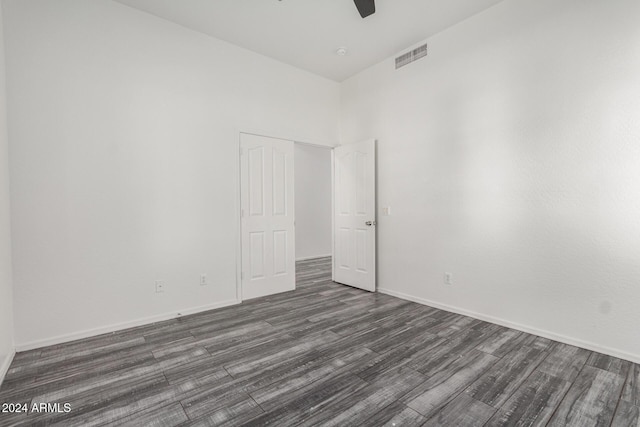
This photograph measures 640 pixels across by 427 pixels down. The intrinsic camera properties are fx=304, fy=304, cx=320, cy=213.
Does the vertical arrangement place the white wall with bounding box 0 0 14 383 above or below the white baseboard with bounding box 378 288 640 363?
above

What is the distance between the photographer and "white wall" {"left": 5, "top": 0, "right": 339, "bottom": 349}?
2.62m

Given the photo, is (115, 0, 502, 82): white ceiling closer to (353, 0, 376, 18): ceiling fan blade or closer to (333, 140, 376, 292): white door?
(353, 0, 376, 18): ceiling fan blade

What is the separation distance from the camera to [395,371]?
7.21 ft

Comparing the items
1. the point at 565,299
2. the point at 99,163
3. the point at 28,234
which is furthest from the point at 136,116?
the point at 565,299

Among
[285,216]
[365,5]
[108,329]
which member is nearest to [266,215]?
[285,216]

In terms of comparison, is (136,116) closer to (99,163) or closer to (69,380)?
(99,163)

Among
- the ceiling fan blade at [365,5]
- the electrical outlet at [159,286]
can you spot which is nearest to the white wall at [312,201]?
the electrical outlet at [159,286]

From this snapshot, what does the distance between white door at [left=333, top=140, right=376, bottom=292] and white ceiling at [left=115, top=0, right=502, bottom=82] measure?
128 cm

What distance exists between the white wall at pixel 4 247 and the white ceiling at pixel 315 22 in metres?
1.44

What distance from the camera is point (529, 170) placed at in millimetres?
2850

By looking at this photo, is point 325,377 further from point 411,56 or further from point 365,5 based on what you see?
point 411,56

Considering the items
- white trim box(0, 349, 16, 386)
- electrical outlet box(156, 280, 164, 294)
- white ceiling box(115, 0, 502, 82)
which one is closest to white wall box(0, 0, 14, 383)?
white trim box(0, 349, 16, 386)

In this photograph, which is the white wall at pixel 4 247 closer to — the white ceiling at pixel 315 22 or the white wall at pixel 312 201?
the white ceiling at pixel 315 22

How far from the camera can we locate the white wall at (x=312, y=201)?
7.02 meters
